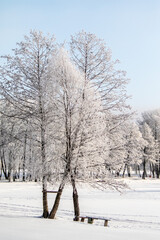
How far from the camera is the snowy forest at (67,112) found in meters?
11.9

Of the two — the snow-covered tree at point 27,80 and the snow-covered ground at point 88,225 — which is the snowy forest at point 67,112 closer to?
the snow-covered tree at point 27,80

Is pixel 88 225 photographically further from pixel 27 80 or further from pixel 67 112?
pixel 27 80

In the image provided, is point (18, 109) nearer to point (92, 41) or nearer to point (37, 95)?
point (37, 95)

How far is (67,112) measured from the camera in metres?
12.0

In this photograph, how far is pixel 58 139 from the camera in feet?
39.0

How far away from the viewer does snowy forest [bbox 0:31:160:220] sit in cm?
1189

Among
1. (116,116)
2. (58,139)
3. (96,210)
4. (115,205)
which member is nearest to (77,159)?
(58,139)

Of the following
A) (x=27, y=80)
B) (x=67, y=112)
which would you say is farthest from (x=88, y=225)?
(x=27, y=80)

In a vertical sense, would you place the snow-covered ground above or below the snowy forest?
below

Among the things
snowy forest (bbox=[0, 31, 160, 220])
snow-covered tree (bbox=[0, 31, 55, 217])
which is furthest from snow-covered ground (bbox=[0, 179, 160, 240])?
snow-covered tree (bbox=[0, 31, 55, 217])

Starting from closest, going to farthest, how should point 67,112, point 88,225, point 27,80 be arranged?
1. point 88,225
2. point 67,112
3. point 27,80

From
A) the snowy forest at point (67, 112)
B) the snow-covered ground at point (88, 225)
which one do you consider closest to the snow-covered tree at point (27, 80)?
the snowy forest at point (67, 112)

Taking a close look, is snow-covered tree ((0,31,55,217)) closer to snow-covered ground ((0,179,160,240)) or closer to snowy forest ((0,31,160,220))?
snowy forest ((0,31,160,220))

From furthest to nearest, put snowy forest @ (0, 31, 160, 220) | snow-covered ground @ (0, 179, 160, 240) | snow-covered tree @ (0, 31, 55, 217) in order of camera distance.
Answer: snow-covered tree @ (0, 31, 55, 217) → snowy forest @ (0, 31, 160, 220) → snow-covered ground @ (0, 179, 160, 240)
